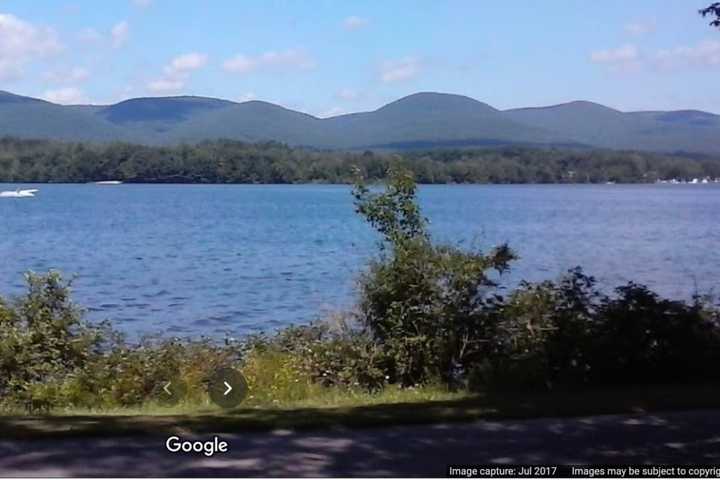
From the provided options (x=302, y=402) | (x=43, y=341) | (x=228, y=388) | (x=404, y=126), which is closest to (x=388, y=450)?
(x=302, y=402)

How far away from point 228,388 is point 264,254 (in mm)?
25288

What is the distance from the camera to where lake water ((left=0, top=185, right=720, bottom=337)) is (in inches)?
965

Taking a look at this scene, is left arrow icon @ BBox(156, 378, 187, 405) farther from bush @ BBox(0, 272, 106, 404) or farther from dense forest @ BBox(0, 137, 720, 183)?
dense forest @ BBox(0, 137, 720, 183)

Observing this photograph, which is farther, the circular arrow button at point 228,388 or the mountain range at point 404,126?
the mountain range at point 404,126

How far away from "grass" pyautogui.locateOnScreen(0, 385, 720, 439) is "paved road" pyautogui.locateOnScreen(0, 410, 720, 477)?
30 centimetres

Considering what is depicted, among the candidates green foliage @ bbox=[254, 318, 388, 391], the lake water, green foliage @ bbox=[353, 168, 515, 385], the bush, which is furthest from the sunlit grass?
the lake water

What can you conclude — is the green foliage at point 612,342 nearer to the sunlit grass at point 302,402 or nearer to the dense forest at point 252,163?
the sunlit grass at point 302,402

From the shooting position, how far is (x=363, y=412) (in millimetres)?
10383

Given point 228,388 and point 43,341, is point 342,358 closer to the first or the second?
point 228,388

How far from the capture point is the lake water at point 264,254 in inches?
965

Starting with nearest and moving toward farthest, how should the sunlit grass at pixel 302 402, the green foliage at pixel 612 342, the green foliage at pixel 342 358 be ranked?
the sunlit grass at pixel 302 402 → the green foliage at pixel 612 342 → the green foliage at pixel 342 358

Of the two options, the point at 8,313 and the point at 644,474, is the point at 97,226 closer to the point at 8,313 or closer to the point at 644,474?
the point at 8,313

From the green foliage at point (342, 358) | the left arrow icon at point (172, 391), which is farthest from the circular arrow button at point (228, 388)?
the green foliage at point (342, 358)

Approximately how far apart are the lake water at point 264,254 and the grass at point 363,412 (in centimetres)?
460
